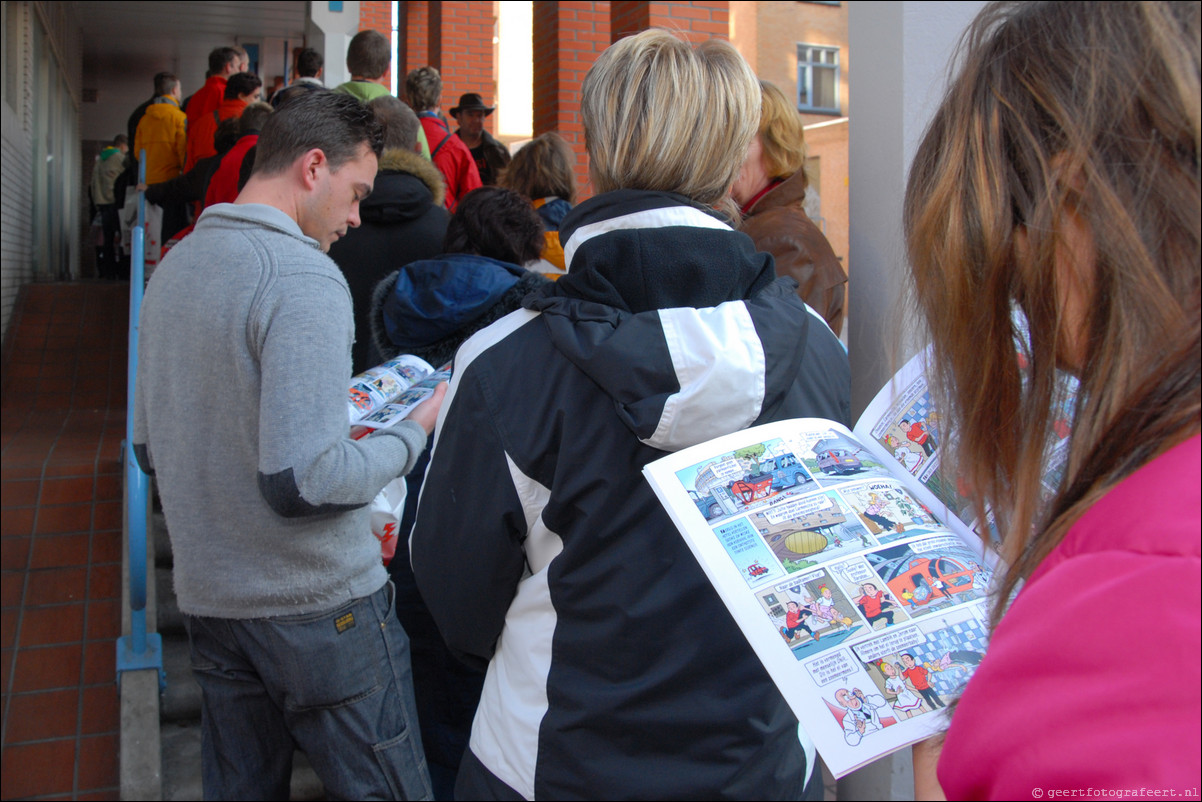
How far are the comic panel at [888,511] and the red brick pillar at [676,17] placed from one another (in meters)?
4.76

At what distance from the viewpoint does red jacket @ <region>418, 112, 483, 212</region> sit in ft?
16.4

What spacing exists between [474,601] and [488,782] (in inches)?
13.5

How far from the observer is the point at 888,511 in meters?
1.17

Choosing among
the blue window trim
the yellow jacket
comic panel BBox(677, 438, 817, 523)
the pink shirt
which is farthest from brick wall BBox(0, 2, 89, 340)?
the blue window trim

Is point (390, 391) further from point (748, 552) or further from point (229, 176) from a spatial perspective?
point (229, 176)

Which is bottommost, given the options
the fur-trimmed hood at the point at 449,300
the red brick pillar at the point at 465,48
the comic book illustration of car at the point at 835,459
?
the comic book illustration of car at the point at 835,459

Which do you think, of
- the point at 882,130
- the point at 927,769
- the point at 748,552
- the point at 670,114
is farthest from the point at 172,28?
the point at 927,769

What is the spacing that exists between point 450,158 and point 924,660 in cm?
446

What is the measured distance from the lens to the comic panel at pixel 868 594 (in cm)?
107

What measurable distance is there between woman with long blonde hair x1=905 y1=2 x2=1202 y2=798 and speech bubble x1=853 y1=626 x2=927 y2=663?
0.81 feet

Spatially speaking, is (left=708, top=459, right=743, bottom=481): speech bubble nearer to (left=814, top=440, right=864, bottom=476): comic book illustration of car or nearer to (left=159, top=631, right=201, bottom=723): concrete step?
(left=814, top=440, right=864, bottom=476): comic book illustration of car

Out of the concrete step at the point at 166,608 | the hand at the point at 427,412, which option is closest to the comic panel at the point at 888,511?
the hand at the point at 427,412

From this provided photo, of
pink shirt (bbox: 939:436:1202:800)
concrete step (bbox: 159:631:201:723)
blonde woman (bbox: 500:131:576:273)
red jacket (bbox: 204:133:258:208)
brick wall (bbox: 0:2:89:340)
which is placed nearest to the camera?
pink shirt (bbox: 939:436:1202:800)

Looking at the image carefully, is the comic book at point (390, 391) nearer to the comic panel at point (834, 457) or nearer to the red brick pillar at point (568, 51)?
the comic panel at point (834, 457)
